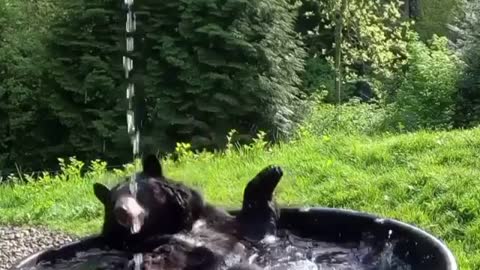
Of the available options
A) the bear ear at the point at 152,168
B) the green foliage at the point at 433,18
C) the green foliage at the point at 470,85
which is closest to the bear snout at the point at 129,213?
the bear ear at the point at 152,168

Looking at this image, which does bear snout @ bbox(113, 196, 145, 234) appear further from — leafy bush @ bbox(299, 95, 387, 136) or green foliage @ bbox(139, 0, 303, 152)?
leafy bush @ bbox(299, 95, 387, 136)

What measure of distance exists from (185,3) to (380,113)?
3.14m

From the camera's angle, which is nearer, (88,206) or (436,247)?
(436,247)

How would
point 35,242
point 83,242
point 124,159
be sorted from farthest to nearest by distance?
point 124,159 → point 35,242 → point 83,242

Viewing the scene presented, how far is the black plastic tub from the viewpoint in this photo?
2132 millimetres

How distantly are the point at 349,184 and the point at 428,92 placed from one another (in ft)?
17.9

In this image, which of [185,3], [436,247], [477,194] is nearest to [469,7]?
[185,3]

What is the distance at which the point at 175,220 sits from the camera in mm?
2213

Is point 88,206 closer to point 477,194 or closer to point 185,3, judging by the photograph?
point 477,194

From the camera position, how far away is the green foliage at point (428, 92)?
958 centimetres

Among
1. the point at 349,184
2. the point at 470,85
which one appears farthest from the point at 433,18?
the point at 349,184

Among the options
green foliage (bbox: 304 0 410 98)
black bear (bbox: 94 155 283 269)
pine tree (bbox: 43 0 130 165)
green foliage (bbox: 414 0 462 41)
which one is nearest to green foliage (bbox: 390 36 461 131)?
green foliage (bbox: 304 0 410 98)

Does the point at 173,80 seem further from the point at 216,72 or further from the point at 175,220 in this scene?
the point at 175,220

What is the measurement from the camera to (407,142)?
18.7 ft
